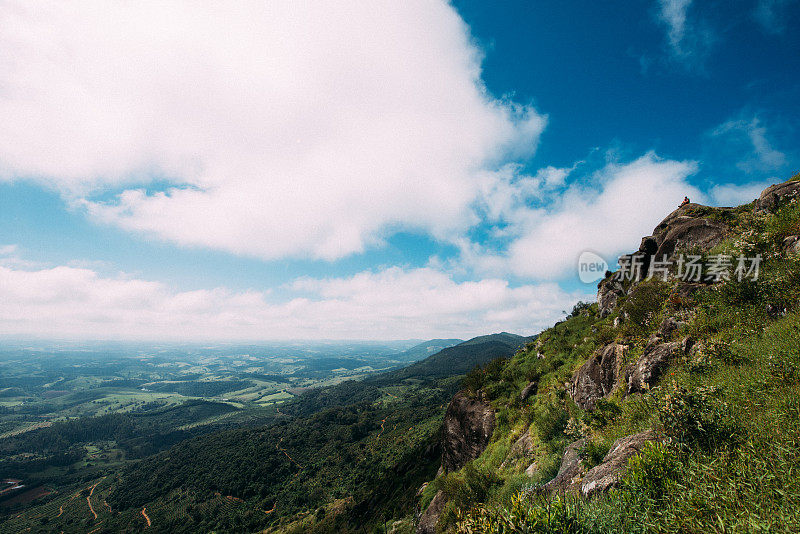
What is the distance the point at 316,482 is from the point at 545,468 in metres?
100

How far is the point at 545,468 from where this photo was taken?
41.3 feet

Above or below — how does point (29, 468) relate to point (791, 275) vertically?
below

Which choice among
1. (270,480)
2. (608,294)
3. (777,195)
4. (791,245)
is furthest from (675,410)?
(270,480)

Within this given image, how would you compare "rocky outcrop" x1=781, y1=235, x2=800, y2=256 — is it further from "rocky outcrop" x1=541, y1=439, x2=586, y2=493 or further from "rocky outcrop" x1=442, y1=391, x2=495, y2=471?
"rocky outcrop" x1=442, y1=391, x2=495, y2=471

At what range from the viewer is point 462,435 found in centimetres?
2809

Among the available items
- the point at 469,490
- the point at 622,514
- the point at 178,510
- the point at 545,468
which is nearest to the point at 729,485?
the point at 622,514

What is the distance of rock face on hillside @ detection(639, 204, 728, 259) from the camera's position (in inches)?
680

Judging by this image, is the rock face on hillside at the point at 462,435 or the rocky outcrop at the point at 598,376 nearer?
the rocky outcrop at the point at 598,376

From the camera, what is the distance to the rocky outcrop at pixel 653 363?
→ 11421 millimetres

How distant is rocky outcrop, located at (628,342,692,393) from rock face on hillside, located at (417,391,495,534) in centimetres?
1493

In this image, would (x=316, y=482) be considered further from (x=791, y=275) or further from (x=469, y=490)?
(x=791, y=275)

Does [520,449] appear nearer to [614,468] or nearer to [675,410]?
[614,468]

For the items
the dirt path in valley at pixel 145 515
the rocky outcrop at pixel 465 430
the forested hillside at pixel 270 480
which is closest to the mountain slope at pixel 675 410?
the rocky outcrop at pixel 465 430

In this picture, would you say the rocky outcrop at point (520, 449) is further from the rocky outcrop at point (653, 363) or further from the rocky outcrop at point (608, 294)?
the rocky outcrop at point (608, 294)
